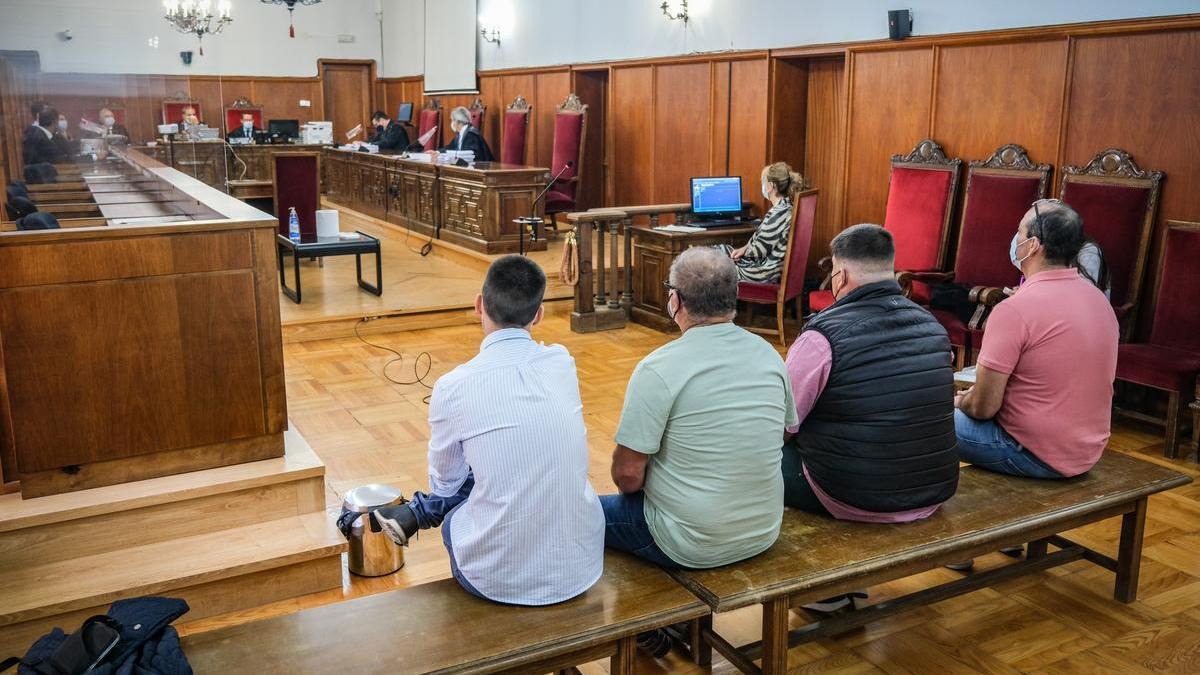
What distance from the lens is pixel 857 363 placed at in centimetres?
241

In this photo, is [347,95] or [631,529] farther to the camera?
[347,95]

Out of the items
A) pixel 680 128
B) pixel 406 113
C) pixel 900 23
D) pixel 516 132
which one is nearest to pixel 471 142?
pixel 516 132

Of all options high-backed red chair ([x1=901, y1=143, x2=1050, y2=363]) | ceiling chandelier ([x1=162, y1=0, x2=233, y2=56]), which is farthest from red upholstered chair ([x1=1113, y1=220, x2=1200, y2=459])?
ceiling chandelier ([x1=162, y1=0, x2=233, y2=56])

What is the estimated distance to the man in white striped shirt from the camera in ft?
6.75

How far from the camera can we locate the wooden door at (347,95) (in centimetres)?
1522

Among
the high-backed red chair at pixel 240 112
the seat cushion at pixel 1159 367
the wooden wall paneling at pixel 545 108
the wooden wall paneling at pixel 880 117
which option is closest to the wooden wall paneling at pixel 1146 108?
the seat cushion at pixel 1159 367

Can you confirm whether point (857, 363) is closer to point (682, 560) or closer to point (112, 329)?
point (682, 560)

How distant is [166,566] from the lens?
287cm

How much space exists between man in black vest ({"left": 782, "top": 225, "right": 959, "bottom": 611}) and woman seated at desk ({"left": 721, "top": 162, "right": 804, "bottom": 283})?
361 centimetres

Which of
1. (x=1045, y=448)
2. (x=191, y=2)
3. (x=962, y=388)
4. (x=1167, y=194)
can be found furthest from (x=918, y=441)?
(x=191, y=2)

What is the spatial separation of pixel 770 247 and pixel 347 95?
10.9 m

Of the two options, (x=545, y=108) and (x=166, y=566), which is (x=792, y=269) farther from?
(x=545, y=108)

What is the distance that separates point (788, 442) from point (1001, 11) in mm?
3893

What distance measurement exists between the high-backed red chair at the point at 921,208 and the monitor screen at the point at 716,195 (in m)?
1.17
